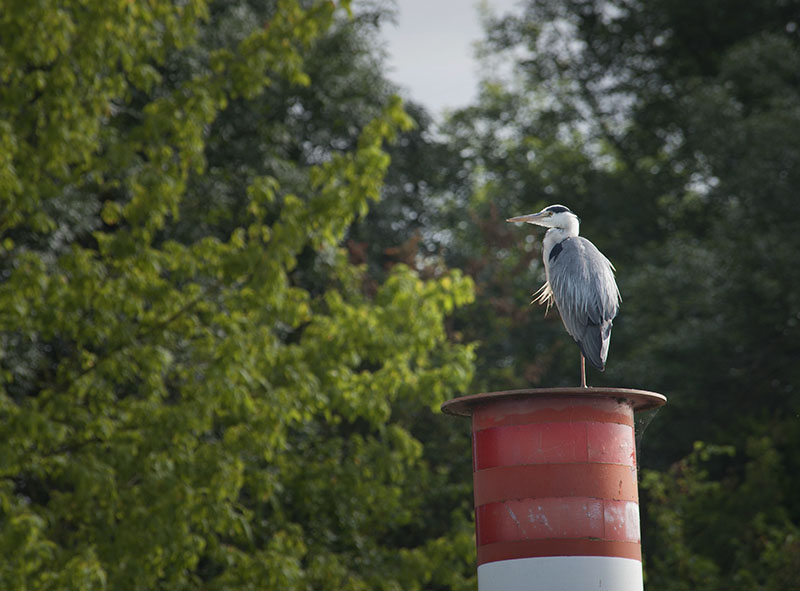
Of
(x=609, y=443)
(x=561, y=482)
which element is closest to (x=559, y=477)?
(x=561, y=482)

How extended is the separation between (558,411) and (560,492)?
1.24 ft

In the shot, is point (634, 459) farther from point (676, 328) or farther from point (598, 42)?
point (598, 42)

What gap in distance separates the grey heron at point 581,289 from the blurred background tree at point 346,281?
4.05 metres

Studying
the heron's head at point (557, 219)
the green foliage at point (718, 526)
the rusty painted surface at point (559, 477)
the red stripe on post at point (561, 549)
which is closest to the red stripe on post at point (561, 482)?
the rusty painted surface at point (559, 477)

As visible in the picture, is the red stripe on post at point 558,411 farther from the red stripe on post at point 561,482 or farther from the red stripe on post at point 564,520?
the red stripe on post at point 564,520

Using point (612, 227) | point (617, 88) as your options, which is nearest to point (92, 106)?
point (612, 227)

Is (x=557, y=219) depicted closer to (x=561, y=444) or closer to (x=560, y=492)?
(x=561, y=444)

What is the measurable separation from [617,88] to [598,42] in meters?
1.01

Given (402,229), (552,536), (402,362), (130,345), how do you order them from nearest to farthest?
1. (552,536)
2. (130,345)
3. (402,362)
4. (402,229)

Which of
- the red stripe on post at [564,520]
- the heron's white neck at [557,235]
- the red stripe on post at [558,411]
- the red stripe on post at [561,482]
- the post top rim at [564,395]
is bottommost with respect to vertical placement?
the red stripe on post at [564,520]

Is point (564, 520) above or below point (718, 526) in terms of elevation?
below

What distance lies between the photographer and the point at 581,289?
6531 mm

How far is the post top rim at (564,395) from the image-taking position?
573 centimetres

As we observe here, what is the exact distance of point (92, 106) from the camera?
1122cm
